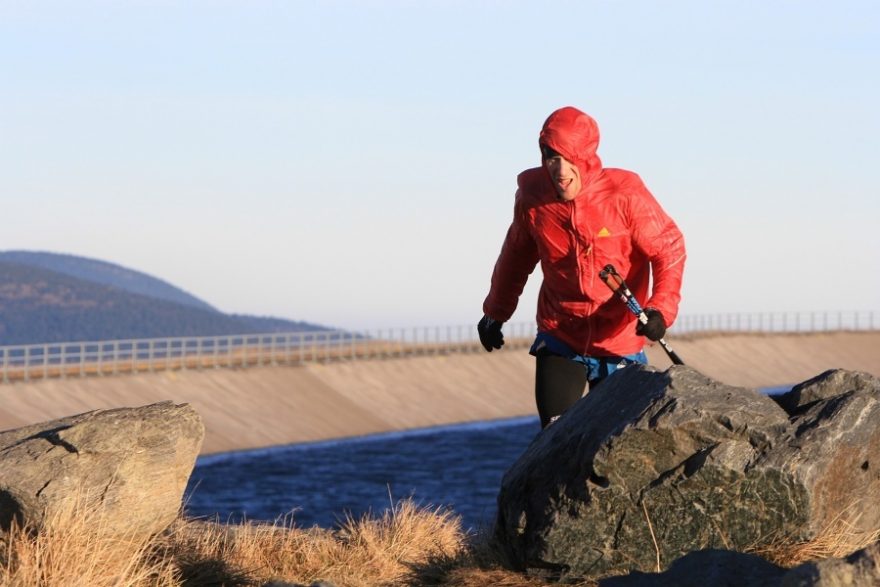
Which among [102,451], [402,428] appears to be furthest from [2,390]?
[102,451]

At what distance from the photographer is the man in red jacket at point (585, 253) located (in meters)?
8.48

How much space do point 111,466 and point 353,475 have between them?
61259mm

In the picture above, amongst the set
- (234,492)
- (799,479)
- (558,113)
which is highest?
(558,113)

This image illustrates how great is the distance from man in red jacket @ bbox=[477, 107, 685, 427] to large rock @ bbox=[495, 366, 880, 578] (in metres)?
0.88

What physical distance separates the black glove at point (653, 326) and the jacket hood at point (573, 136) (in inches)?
31.5

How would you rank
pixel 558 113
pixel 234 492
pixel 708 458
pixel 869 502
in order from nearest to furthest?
pixel 708 458
pixel 869 502
pixel 558 113
pixel 234 492

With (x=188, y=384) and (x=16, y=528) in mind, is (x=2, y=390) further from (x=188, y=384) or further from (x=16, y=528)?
(x=16, y=528)

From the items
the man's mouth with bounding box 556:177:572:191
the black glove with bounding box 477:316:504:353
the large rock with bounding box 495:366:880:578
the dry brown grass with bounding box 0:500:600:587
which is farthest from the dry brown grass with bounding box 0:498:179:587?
the man's mouth with bounding box 556:177:572:191

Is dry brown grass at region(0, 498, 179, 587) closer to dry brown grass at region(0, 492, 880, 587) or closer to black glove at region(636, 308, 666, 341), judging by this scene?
dry brown grass at region(0, 492, 880, 587)

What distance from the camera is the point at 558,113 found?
850 centimetres

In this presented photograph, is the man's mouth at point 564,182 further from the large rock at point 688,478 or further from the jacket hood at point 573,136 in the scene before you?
the large rock at point 688,478

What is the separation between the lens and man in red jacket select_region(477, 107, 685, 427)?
8.48 meters

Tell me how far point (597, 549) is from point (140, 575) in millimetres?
2265

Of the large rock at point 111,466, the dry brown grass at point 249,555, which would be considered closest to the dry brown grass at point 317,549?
the dry brown grass at point 249,555
